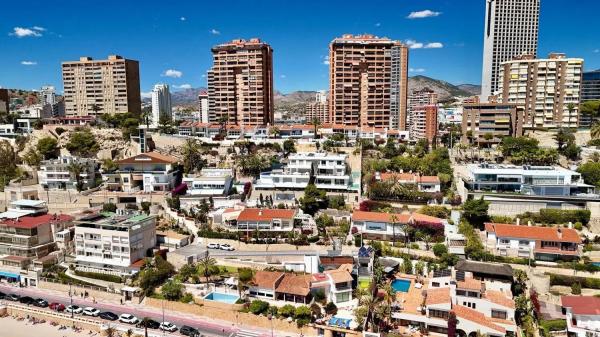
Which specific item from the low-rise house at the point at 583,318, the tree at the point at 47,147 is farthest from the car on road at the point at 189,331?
the tree at the point at 47,147

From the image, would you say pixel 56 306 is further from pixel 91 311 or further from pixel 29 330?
pixel 91 311

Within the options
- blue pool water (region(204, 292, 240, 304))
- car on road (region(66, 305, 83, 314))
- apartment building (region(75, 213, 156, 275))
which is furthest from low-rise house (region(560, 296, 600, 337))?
car on road (region(66, 305, 83, 314))

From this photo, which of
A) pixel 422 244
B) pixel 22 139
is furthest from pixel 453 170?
pixel 22 139

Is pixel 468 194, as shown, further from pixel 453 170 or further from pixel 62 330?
pixel 62 330

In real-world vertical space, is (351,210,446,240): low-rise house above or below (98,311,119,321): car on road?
above

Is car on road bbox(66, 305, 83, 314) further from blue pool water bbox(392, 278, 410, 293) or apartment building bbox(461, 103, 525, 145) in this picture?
apartment building bbox(461, 103, 525, 145)
